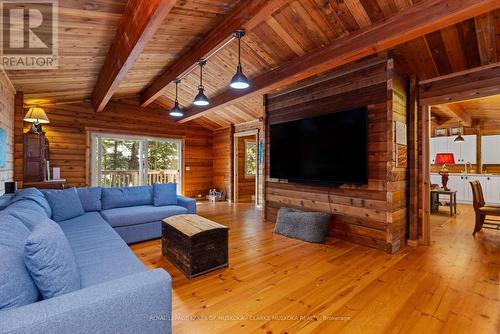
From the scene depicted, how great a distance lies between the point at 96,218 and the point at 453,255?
187 inches

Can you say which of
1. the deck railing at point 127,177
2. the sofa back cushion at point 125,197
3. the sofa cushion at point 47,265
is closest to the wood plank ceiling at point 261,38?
the sofa back cushion at point 125,197

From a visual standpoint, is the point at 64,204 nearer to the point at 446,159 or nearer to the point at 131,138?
the point at 131,138

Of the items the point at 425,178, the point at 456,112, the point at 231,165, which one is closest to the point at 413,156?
the point at 425,178

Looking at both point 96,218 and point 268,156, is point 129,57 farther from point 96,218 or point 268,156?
point 268,156

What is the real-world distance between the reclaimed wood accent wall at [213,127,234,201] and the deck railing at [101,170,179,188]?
1.58 meters

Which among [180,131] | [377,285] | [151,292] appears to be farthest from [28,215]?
[180,131]

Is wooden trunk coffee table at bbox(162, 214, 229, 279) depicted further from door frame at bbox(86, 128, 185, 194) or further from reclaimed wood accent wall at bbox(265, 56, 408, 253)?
door frame at bbox(86, 128, 185, 194)

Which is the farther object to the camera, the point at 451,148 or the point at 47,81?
the point at 451,148

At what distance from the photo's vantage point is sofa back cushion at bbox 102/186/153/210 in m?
4.05

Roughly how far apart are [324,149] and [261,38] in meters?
1.88

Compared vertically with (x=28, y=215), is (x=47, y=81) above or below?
above

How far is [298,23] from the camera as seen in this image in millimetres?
3033

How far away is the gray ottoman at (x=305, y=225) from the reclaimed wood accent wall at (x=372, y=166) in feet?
0.91

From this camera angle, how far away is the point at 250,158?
8.65 metres
